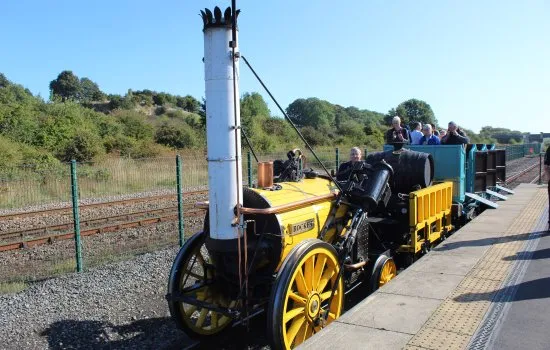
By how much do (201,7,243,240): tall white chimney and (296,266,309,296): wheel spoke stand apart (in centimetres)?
75

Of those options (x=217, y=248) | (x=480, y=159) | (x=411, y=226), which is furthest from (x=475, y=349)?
(x=480, y=159)

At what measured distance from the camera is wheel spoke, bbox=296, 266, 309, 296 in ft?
15.2

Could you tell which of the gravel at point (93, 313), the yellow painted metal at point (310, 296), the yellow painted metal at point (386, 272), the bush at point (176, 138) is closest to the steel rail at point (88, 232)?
the gravel at point (93, 313)

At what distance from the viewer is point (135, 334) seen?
5820mm

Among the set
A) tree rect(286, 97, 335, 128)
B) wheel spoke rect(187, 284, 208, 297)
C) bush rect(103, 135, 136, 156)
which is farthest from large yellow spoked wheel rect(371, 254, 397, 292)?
tree rect(286, 97, 335, 128)

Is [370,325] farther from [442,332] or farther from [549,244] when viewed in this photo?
[549,244]

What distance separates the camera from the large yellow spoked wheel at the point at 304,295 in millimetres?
4273

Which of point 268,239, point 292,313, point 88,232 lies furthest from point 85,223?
point 292,313

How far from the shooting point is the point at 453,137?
10.2 metres

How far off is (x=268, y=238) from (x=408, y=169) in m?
3.88

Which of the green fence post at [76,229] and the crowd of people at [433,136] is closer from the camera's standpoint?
the green fence post at [76,229]

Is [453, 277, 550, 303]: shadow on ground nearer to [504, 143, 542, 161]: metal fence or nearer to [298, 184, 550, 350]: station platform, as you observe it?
[298, 184, 550, 350]: station platform

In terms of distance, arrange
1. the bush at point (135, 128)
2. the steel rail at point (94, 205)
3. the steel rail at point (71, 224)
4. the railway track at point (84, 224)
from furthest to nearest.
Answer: the bush at point (135, 128) < the steel rail at point (94, 205) < the steel rail at point (71, 224) < the railway track at point (84, 224)

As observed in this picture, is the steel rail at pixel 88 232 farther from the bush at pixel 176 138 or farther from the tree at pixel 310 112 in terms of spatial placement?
the tree at pixel 310 112
